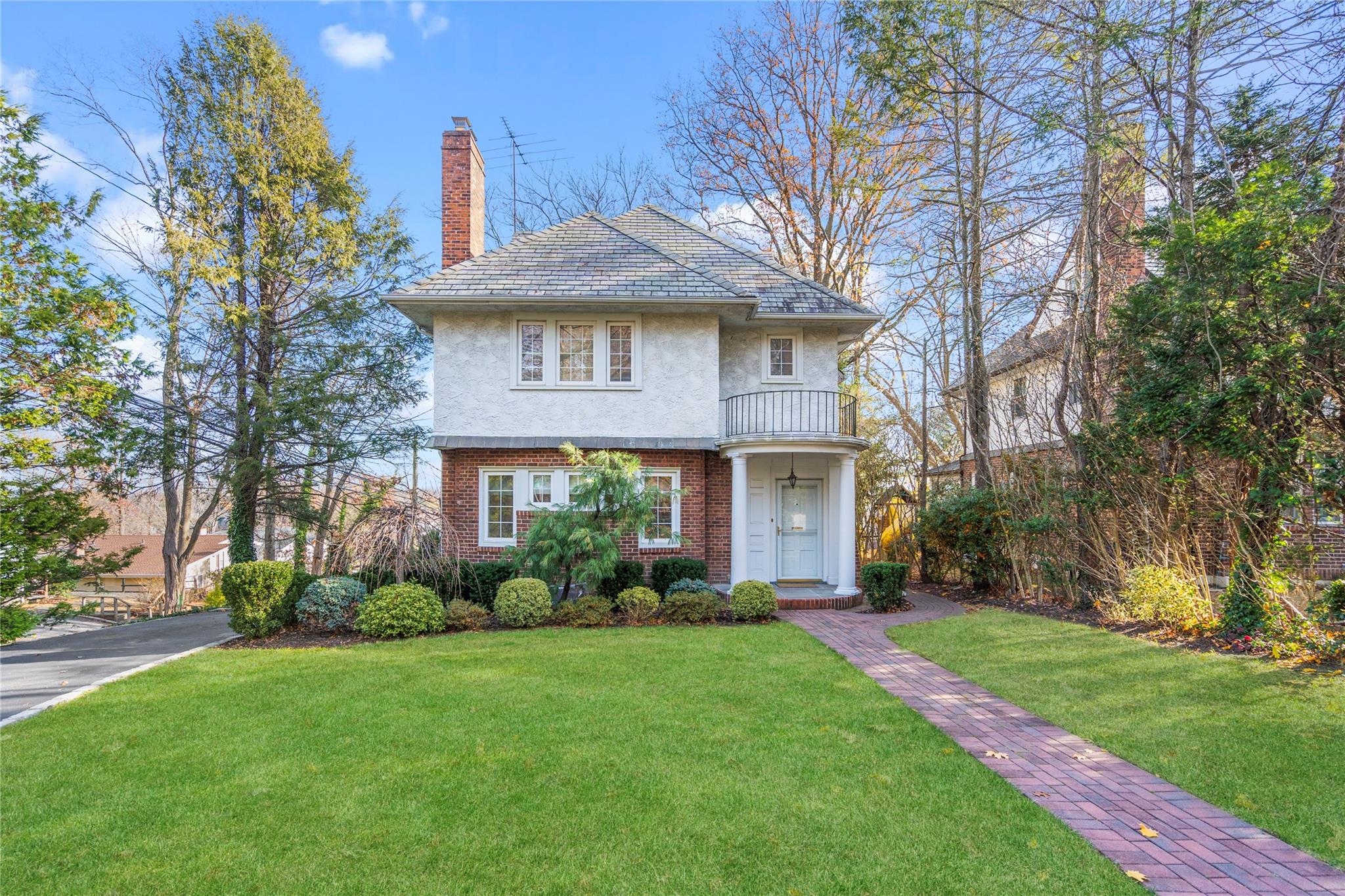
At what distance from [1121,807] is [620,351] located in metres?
10.9

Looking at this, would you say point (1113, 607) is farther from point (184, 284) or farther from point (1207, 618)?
point (184, 284)

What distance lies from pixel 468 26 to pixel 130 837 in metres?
14.0

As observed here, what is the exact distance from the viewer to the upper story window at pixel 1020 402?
1292cm

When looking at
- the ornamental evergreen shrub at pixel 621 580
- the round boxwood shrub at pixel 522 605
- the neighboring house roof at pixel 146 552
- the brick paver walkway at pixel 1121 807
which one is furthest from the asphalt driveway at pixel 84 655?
the neighboring house roof at pixel 146 552

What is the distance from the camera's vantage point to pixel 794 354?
14352 millimetres

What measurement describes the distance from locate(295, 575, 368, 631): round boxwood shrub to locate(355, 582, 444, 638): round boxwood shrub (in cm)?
29

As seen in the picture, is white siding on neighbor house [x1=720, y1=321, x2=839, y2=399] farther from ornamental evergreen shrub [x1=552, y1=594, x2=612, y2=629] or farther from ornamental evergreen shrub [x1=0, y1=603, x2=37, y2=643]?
ornamental evergreen shrub [x1=0, y1=603, x2=37, y2=643]

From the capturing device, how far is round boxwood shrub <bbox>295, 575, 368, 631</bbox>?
412 inches

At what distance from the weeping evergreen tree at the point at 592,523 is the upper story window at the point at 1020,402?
24.2 feet

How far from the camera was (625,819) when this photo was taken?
163 inches

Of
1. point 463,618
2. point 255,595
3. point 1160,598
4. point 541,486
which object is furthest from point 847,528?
point 255,595

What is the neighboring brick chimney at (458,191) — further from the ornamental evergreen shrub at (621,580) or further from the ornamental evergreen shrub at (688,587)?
the ornamental evergreen shrub at (688,587)

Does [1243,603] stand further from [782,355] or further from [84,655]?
[84,655]

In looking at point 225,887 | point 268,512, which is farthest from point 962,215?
point 268,512
